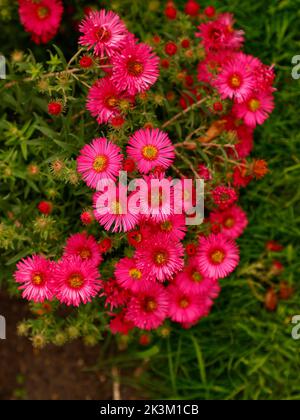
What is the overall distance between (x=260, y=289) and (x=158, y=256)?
0.97 metres

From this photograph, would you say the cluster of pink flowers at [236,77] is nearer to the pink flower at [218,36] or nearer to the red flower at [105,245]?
the pink flower at [218,36]

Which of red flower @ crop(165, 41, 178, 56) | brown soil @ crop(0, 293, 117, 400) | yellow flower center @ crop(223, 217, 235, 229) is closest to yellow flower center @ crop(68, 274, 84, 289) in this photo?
yellow flower center @ crop(223, 217, 235, 229)

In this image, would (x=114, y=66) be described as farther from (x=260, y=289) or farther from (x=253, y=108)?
(x=260, y=289)

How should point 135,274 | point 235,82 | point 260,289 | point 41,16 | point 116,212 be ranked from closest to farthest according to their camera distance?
point 116,212, point 135,274, point 235,82, point 41,16, point 260,289

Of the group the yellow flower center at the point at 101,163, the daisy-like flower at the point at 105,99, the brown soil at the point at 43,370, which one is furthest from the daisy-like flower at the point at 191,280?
the brown soil at the point at 43,370

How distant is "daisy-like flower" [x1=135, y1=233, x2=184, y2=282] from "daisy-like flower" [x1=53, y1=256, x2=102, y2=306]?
177 millimetres

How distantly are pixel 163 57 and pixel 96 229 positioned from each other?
0.75 meters

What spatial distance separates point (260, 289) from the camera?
2.36 m

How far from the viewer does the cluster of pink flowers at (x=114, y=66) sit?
1.56 meters

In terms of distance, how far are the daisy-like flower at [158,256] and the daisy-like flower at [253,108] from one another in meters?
0.64

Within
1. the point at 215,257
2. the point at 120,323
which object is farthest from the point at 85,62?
the point at 120,323

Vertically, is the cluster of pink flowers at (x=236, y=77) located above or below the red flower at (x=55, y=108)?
above

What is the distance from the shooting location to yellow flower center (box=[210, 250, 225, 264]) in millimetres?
1786

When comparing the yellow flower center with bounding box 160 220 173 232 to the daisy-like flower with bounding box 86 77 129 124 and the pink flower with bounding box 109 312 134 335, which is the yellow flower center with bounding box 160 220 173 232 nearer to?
A: the daisy-like flower with bounding box 86 77 129 124
